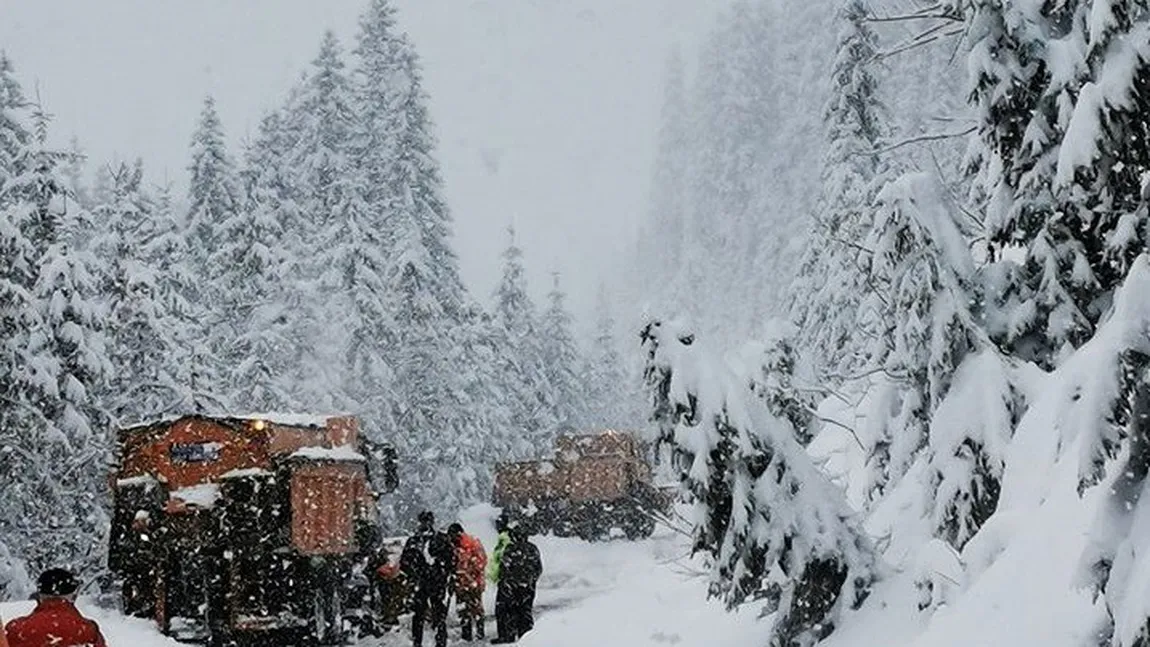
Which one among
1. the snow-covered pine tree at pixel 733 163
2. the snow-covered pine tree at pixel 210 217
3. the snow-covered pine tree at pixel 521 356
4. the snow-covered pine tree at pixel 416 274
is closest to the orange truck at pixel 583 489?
the snow-covered pine tree at pixel 416 274

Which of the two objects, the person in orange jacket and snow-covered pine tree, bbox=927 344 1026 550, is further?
the person in orange jacket

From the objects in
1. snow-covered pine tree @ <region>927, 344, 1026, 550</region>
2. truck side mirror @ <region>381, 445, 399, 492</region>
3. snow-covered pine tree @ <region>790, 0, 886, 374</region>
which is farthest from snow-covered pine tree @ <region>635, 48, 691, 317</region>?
snow-covered pine tree @ <region>927, 344, 1026, 550</region>

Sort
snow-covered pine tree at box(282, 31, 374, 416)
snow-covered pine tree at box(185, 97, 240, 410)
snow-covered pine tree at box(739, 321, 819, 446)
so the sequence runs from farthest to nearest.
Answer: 1. snow-covered pine tree at box(185, 97, 240, 410)
2. snow-covered pine tree at box(282, 31, 374, 416)
3. snow-covered pine tree at box(739, 321, 819, 446)

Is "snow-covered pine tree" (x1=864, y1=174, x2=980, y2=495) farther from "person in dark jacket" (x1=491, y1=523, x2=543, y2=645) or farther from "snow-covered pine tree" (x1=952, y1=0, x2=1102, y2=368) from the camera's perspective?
"person in dark jacket" (x1=491, y1=523, x2=543, y2=645)

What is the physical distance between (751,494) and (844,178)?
27424 mm

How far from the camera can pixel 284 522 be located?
1873cm

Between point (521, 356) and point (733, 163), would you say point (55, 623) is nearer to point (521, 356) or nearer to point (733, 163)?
point (521, 356)

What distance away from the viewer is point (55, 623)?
8.20 meters

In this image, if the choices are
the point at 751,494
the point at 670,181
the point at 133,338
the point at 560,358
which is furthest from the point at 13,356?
the point at 670,181

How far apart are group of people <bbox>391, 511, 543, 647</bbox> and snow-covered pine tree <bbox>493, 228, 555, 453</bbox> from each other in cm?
3043

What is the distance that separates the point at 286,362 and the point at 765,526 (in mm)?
30993

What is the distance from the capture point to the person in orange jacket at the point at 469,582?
62.5 ft

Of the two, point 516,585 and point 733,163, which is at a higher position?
point 733,163

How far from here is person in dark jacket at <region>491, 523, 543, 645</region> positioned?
59.5ft
